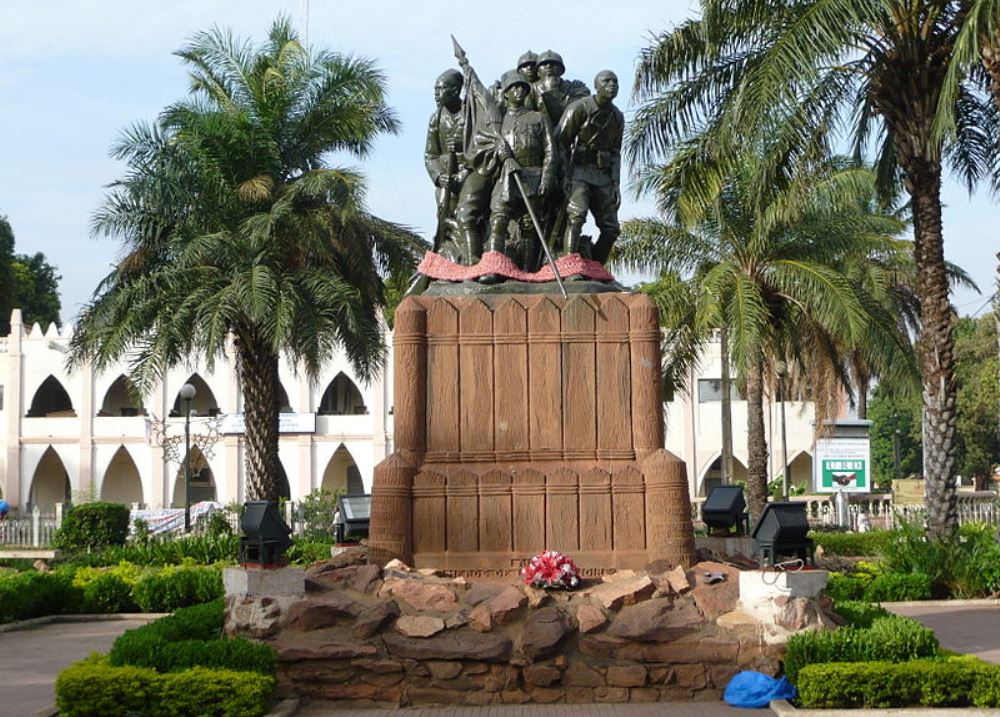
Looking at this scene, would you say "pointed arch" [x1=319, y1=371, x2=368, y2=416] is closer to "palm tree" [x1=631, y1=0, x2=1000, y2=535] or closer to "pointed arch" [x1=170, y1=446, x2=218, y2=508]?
"pointed arch" [x1=170, y1=446, x2=218, y2=508]

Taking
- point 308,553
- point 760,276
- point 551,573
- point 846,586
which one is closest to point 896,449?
point 760,276

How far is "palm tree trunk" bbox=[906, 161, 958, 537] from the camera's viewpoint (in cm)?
1778

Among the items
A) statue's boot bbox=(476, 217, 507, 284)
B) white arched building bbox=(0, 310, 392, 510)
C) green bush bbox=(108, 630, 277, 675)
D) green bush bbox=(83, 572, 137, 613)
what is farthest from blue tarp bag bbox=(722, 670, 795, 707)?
white arched building bbox=(0, 310, 392, 510)

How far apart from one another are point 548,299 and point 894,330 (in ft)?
44.4

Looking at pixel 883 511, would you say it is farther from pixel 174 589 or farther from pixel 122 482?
pixel 122 482

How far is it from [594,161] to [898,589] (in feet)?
25.3

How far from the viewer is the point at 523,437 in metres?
11.7

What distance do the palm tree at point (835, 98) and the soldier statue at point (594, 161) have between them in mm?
3221

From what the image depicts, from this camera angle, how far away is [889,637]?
958 cm

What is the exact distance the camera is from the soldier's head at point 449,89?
515 inches

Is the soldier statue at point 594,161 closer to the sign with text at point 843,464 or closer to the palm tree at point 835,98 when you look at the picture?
the palm tree at point 835,98

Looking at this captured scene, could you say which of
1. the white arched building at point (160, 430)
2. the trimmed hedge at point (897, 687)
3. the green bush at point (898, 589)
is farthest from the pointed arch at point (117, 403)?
the trimmed hedge at point (897, 687)

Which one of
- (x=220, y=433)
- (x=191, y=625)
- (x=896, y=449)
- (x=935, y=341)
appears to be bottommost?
(x=191, y=625)

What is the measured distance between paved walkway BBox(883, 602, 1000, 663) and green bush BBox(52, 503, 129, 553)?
15.4m
